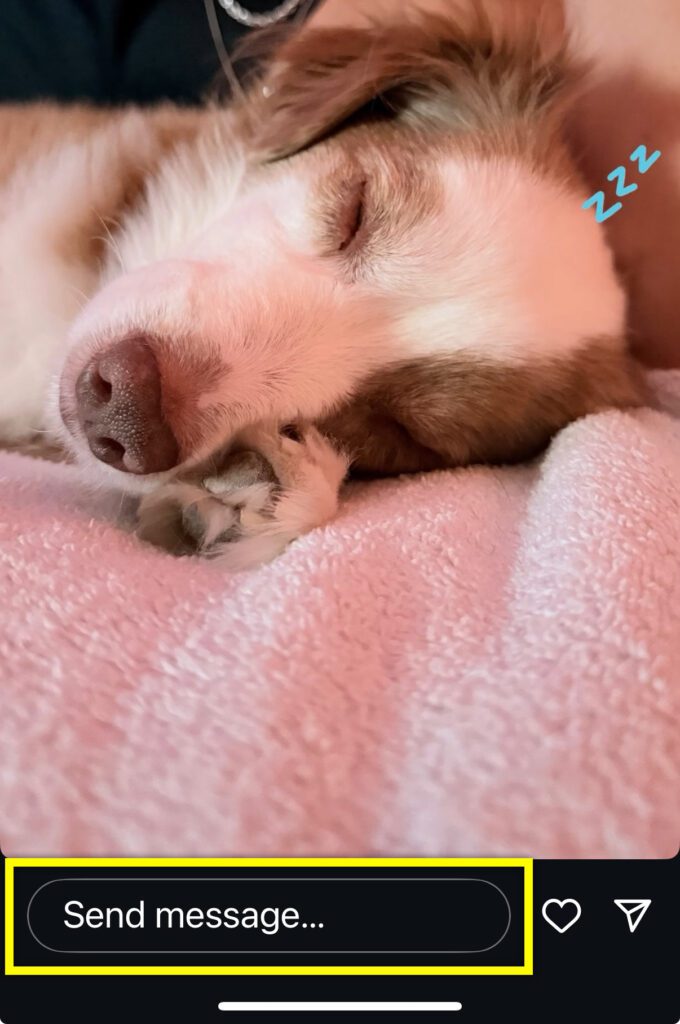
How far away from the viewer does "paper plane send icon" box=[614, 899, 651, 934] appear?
1.60 feet

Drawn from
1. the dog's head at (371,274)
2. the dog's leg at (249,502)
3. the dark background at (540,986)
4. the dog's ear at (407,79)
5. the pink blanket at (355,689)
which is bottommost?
the dark background at (540,986)

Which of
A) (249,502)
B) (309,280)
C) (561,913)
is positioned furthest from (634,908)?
(309,280)

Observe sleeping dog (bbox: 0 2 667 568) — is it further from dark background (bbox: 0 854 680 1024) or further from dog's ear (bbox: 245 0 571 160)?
dark background (bbox: 0 854 680 1024)

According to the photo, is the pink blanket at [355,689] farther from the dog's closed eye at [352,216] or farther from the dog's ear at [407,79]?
the dog's ear at [407,79]

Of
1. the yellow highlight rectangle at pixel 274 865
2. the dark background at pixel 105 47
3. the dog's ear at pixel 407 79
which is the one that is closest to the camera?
the yellow highlight rectangle at pixel 274 865

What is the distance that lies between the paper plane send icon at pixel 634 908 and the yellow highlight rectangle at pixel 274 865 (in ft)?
0.18

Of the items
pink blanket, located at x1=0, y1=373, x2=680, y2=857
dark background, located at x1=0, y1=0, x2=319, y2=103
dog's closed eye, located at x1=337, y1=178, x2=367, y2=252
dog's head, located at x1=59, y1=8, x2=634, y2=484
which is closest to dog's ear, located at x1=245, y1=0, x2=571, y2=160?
dog's head, located at x1=59, y1=8, x2=634, y2=484

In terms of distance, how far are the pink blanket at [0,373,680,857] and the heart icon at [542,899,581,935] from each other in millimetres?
29

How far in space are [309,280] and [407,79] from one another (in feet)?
1.36

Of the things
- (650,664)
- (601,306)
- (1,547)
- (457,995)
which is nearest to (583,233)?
(601,306)

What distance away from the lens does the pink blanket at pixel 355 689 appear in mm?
485

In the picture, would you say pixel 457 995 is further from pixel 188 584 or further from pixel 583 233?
pixel 583 233

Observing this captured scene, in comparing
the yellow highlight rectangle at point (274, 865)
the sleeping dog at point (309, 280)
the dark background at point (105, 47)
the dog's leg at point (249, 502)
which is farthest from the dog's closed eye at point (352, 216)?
the yellow highlight rectangle at point (274, 865)

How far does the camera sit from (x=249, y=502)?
0.93 meters
